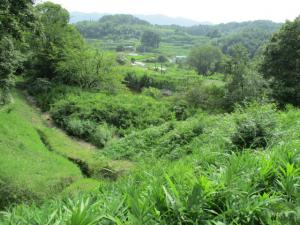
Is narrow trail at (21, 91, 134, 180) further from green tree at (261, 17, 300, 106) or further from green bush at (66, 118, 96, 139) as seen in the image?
green tree at (261, 17, 300, 106)

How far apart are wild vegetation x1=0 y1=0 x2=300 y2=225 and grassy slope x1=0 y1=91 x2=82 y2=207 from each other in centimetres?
5

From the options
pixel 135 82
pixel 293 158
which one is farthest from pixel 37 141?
pixel 135 82

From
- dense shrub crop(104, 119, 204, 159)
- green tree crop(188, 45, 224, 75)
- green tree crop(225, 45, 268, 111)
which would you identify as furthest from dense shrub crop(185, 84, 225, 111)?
green tree crop(188, 45, 224, 75)

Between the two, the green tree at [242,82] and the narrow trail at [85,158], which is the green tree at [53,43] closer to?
the narrow trail at [85,158]

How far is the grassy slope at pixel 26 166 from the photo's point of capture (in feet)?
33.7

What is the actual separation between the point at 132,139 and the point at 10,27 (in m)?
7.48

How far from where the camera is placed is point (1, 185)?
10.2m

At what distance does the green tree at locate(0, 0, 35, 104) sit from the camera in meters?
10.1

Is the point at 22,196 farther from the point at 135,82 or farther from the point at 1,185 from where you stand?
the point at 135,82

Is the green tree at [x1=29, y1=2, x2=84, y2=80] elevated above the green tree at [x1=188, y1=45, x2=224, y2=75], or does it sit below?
above

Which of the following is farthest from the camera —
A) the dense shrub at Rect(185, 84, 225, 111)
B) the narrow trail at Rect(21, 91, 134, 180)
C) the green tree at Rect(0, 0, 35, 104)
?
the dense shrub at Rect(185, 84, 225, 111)

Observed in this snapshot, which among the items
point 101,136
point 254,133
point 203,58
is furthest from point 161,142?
point 203,58

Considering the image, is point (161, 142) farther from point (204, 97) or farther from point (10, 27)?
point (204, 97)

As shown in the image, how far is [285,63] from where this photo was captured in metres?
22.9
